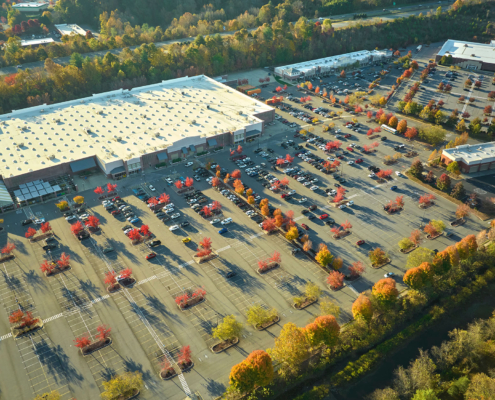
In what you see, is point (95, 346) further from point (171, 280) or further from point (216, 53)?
point (216, 53)

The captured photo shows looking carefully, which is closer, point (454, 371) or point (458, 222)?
point (454, 371)

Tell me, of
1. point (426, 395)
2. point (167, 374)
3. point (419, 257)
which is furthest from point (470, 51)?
point (167, 374)

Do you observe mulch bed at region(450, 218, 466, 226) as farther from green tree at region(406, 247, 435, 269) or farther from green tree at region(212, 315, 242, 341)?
green tree at region(212, 315, 242, 341)

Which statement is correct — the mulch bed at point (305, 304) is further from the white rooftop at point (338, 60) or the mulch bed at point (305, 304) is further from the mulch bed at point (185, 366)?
the white rooftop at point (338, 60)

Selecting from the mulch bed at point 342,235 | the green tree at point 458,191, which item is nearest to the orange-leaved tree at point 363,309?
the mulch bed at point 342,235

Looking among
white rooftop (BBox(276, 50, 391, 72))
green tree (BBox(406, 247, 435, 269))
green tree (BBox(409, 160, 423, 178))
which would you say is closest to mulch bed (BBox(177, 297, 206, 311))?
green tree (BBox(406, 247, 435, 269))
